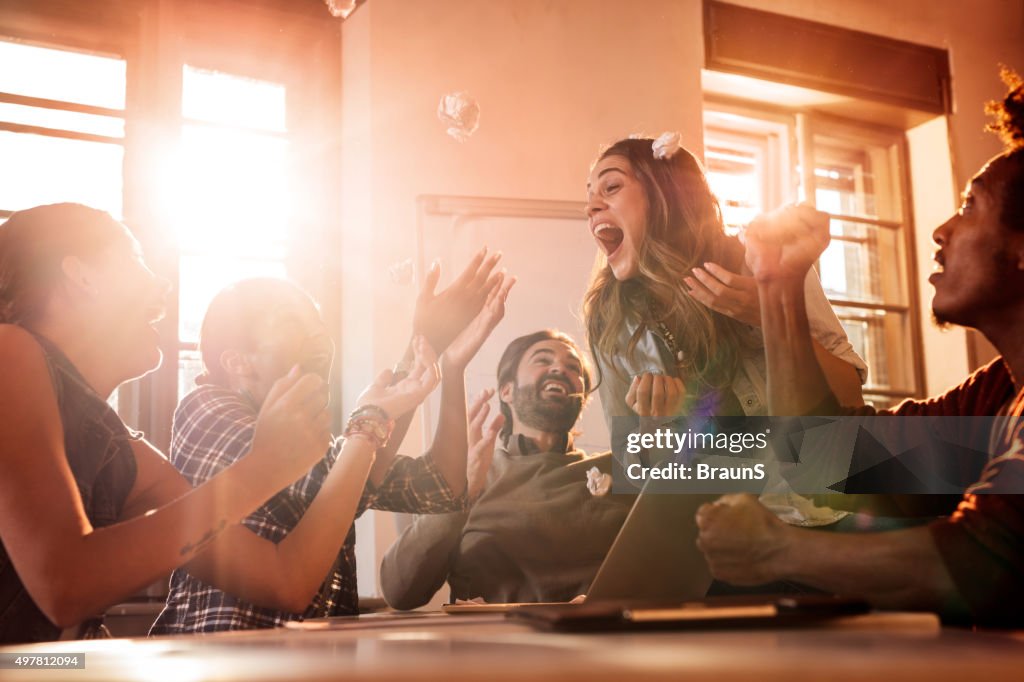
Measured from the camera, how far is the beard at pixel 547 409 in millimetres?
1646

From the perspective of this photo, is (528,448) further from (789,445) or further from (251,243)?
(251,243)

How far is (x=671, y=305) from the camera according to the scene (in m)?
1.58

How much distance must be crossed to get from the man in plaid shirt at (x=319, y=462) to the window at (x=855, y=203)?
0.79 meters

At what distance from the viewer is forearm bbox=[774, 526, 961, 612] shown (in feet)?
2.23

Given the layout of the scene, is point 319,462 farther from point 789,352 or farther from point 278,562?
point 789,352

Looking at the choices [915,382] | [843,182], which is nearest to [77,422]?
[843,182]

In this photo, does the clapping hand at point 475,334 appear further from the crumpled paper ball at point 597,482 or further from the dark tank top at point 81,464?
the dark tank top at point 81,464

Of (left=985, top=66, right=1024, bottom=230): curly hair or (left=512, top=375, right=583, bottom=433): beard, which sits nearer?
(left=985, top=66, right=1024, bottom=230): curly hair

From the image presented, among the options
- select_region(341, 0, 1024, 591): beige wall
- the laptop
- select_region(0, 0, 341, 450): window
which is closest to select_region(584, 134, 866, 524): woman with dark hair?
select_region(341, 0, 1024, 591): beige wall

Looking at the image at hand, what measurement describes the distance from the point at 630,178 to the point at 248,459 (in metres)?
0.98

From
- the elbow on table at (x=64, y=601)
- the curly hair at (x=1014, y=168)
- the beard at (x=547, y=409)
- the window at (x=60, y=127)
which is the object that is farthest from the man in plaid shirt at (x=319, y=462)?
the curly hair at (x=1014, y=168)

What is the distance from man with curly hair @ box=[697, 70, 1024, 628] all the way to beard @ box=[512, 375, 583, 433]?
1.25ft

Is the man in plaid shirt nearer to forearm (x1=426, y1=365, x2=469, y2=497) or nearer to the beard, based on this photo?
forearm (x1=426, y1=365, x2=469, y2=497)

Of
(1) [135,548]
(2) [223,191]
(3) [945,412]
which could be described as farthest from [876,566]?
(2) [223,191]
